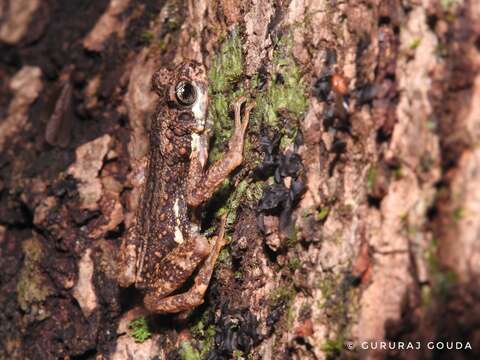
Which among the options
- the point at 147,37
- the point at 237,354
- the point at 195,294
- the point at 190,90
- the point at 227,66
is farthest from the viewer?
the point at 147,37

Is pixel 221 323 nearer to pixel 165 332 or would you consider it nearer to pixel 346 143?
pixel 165 332

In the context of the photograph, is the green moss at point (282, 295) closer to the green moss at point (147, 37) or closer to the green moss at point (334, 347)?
the green moss at point (334, 347)

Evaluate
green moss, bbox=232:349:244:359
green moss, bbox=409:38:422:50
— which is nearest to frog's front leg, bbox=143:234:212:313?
green moss, bbox=232:349:244:359

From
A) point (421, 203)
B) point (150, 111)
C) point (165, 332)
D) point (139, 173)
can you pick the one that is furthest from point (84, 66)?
point (421, 203)

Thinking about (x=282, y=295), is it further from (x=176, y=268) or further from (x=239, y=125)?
(x=239, y=125)

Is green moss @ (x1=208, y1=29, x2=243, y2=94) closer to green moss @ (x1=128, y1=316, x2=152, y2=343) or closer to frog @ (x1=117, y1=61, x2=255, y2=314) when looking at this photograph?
frog @ (x1=117, y1=61, x2=255, y2=314)

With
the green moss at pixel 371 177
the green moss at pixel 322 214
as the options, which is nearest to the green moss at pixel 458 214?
the green moss at pixel 371 177

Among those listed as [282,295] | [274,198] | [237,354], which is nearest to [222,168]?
[274,198]
